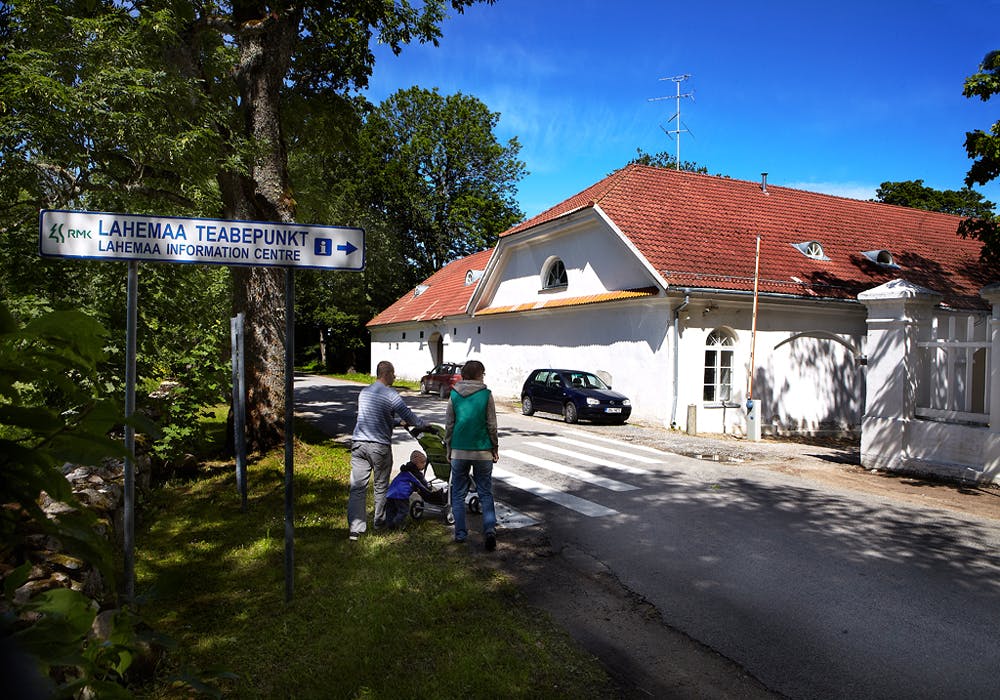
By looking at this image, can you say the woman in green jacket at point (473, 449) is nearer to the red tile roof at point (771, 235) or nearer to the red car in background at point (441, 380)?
the red tile roof at point (771, 235)

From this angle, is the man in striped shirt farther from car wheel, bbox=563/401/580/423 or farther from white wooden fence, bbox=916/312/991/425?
car wheel, bbox=563/401/580/423

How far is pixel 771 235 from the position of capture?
20703mm

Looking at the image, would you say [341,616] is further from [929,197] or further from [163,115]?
[929,197]

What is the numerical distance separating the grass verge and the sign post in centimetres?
52

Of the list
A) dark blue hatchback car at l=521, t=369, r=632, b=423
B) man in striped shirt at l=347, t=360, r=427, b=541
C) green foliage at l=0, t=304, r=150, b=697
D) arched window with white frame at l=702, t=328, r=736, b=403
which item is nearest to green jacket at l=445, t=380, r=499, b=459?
man in striped shirt at l=347, t=360, r=427, b=541

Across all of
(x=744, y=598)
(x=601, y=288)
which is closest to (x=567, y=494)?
(x=744, y=598)

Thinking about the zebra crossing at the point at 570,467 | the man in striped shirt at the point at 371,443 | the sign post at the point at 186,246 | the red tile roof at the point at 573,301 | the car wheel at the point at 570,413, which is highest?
the red tile roof at the point at 573,301

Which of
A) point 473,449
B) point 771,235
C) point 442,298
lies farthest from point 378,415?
point 442,298

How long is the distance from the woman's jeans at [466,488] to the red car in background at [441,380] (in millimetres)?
18506

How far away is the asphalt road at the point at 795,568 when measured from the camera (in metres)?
Answer: 4.20

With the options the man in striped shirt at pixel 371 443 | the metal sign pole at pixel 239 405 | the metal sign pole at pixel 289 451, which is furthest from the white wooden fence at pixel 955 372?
the metal sign pole at pixel 239 405

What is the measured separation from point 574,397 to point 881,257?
40.2 ft

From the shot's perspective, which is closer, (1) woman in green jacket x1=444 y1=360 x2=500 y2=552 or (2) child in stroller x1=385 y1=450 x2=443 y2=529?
(1) woman in green jacket x1=444 y1=360 x2=500 y2=552

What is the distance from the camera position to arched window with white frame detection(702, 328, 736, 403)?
17656 millimetres
